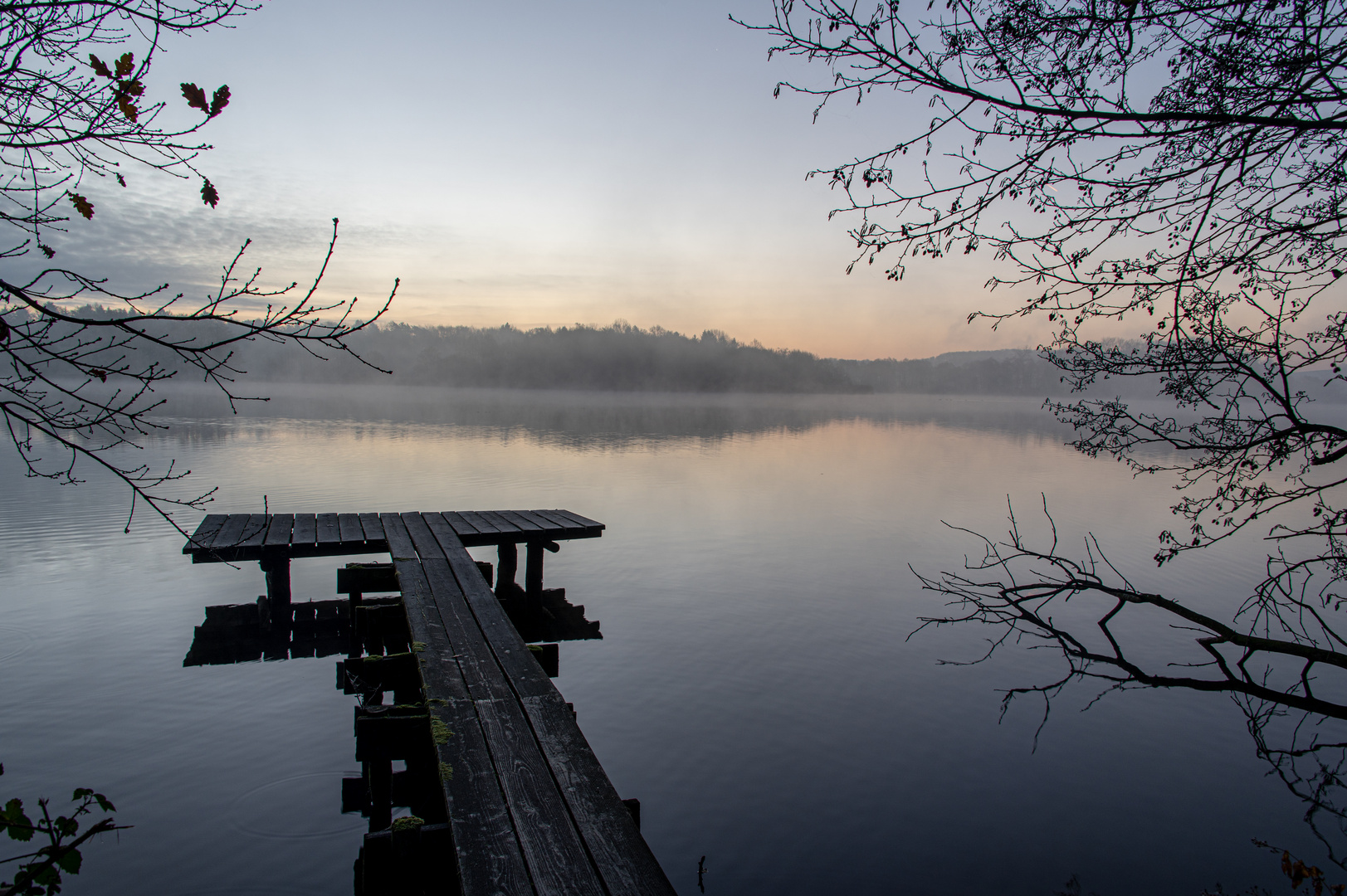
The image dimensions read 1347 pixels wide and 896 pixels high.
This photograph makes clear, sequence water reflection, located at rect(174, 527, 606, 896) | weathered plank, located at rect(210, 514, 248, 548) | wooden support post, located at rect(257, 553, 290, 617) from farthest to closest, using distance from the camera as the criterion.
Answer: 1. wooden support post, located at rect(257, 553, 290, 617)
2. weathered plank, located at rect(210, 514, 248, 548)
3. water reflection, located at rect(174, 527, 606, 896)

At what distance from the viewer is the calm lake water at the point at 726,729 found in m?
5.28

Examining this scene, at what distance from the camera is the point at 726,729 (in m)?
7.07

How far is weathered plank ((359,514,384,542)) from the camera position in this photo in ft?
26.8

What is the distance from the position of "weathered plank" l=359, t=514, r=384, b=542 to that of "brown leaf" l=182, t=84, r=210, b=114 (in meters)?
6.00

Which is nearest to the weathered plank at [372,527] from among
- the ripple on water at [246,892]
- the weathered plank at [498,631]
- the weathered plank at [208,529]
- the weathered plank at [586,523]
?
the weathered plank at [498,631]

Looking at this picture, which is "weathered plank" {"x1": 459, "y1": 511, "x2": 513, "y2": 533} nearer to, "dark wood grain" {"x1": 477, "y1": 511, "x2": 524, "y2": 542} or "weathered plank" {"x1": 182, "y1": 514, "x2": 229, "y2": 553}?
"dark wood grain" {"x1": 477, "y1": 511, "x2": 524, "y2": 542}

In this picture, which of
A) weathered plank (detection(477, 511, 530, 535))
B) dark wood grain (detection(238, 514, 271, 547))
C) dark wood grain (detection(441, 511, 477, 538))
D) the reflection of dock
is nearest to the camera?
the reflection of dock

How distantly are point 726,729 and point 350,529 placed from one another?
4.78 meters

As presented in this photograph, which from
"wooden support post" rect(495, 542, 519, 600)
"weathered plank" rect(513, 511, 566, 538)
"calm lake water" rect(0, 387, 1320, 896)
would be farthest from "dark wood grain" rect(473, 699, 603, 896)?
"wooden support post" rect(495, 542, 519, 600)

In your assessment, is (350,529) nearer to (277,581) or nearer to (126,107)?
(277,581)

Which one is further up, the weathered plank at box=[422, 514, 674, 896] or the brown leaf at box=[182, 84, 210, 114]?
the brown leaf at box=[182, 84, 210, 114]

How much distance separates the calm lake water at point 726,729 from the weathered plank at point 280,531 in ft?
4.67

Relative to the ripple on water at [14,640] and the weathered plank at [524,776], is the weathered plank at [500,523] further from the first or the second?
the ripple on water at [14,640]

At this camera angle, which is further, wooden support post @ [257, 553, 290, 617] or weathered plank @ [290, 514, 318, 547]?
wooden support post @ [257, 553, 290, 617]
